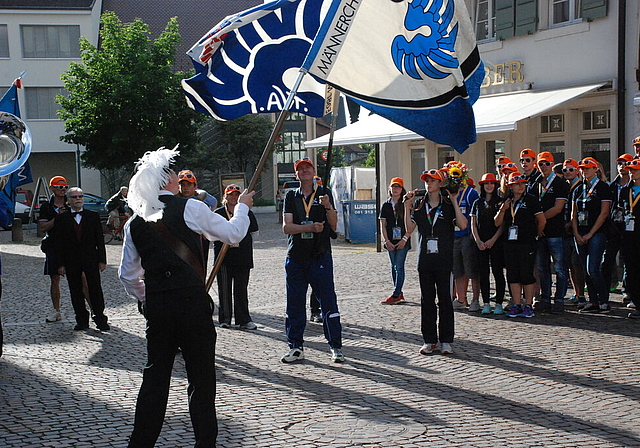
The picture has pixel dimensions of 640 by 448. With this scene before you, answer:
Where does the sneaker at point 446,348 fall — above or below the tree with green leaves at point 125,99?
below

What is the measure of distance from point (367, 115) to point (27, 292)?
988cm

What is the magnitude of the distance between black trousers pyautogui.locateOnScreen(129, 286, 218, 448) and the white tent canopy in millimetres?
8916

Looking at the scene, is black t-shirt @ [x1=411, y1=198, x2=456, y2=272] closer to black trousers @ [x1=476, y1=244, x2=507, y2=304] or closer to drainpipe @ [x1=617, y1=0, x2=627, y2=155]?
black trousers @ [x1=476, y1=244, x2=507, y2=304]

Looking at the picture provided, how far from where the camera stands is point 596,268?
34.6 ft

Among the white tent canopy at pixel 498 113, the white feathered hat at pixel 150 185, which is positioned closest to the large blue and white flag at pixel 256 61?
the white tent canopy at pixel 498 113

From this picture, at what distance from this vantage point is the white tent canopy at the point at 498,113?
47.4ft

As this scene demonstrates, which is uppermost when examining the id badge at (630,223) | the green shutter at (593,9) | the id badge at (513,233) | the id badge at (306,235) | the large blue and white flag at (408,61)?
the green shutter at (593,9)

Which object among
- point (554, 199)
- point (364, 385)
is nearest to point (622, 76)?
point (554, 199)

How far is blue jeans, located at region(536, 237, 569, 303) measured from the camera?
1066 centimetres

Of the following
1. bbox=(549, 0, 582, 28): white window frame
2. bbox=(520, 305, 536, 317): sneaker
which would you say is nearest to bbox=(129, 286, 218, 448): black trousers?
bbox=(520, 305, 536, 317): sneaker

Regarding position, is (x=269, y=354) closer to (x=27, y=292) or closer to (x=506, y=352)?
(x=506, y=352)

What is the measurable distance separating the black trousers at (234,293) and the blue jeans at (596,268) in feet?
14.7

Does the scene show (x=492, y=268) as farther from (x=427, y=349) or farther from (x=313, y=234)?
Answer: (x=313, y=234)

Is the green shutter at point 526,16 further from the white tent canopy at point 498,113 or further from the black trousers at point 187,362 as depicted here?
the black trousers at point 187,362
